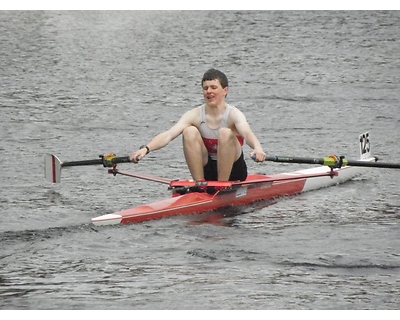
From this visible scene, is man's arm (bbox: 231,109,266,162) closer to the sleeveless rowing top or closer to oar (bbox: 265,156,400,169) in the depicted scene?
the sleeveless rowing top

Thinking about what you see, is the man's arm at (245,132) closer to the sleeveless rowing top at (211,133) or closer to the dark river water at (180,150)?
the sleeveless rowing top at (211,133)

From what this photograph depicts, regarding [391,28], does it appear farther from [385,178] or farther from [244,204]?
[244,204]

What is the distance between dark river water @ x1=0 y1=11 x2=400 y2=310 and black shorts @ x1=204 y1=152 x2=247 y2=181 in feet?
0.58

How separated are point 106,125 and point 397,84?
2072 millimetres

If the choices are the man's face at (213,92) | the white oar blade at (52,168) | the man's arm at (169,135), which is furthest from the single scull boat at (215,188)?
the man's face at (213,92)

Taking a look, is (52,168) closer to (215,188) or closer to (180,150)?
(215,188)

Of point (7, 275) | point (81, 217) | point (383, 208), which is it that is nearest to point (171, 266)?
point (7, 275)

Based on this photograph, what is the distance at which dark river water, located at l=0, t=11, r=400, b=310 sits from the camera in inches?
156

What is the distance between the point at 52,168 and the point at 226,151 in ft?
3.05

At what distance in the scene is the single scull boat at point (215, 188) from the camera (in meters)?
4.85

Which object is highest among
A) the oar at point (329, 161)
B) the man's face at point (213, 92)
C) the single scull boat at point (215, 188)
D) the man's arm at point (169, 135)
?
the man's face at point (213, 92)

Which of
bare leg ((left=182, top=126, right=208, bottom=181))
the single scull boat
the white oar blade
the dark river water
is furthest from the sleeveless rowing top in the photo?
the white oar blade

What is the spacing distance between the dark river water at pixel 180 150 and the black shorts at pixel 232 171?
18 cm

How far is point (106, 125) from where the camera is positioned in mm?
7016
